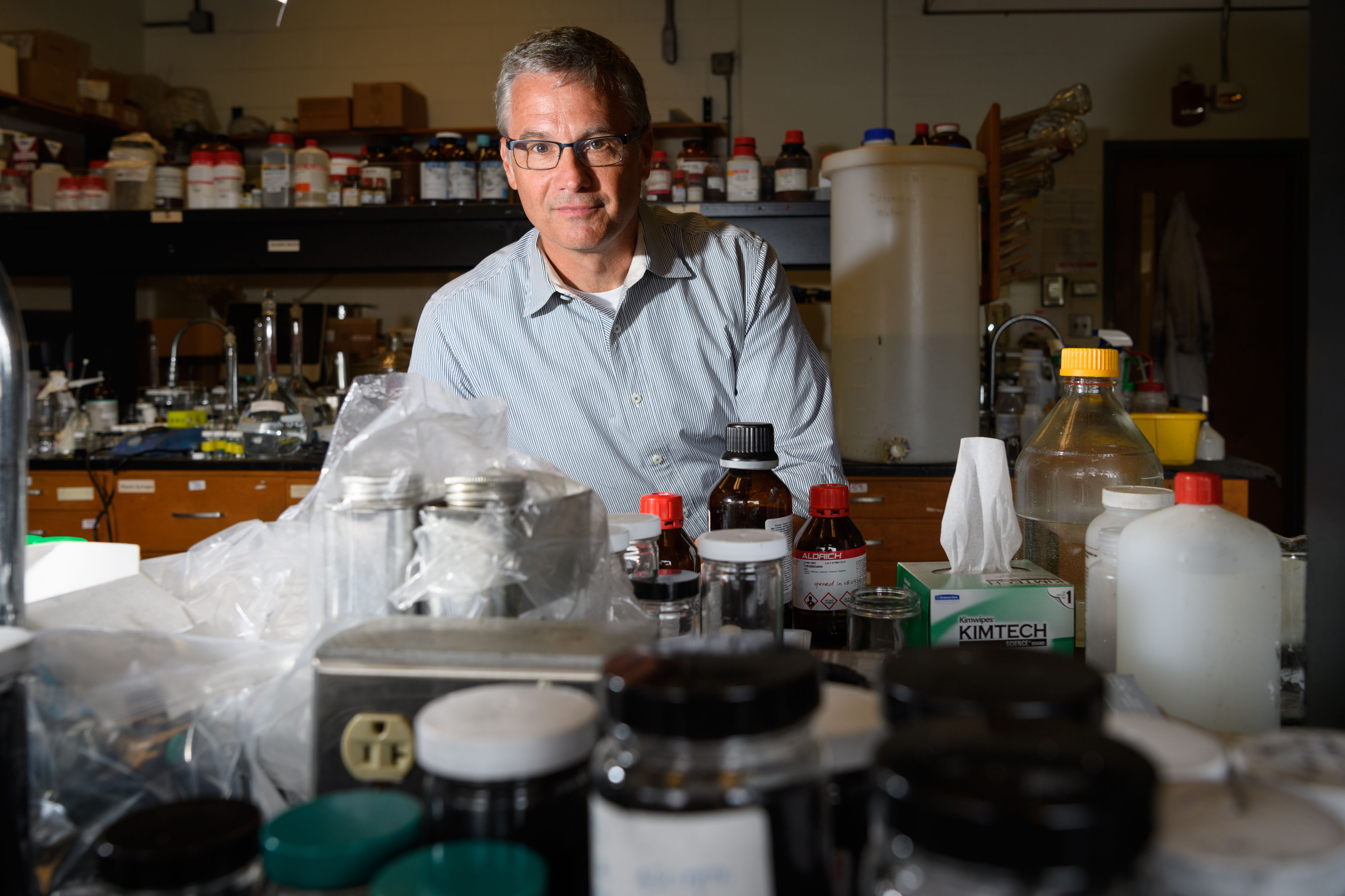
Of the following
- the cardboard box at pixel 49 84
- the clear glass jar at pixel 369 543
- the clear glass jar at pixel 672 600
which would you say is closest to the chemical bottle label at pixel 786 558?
the clear glass jar at pixel 672 600

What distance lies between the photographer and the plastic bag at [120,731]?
516 mm

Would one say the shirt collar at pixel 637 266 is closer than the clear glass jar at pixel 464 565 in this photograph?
No

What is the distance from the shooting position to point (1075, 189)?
164 inches

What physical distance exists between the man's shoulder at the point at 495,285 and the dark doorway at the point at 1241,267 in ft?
11.0

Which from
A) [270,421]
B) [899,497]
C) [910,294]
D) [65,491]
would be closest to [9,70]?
[65,491]

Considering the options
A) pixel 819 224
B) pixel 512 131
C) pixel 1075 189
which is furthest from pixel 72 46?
pixel 1075 189

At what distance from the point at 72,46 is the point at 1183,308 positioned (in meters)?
4.76

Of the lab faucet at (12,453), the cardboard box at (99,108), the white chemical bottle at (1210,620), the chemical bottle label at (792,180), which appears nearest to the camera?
the lab faucet at (12,453)

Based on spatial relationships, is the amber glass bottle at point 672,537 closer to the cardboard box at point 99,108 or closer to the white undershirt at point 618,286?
the white undershirt at point 618,286

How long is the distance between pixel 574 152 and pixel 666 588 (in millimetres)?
938

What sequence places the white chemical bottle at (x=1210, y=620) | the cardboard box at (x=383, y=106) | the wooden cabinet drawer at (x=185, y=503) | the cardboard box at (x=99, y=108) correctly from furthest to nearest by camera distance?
1. the cardboard box at (x=383, y=106)
2. the cardboard box at (x=99, y=108)
3. the wooden cabinet drawer at (x=185, y=503)
4. the white chemical bottle at (x=1210, y=620)

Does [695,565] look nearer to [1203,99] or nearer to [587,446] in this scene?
[587,446]

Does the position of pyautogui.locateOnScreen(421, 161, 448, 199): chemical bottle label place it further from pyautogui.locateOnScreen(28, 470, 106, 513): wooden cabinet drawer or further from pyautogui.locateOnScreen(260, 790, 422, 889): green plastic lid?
pyautogui.locateOnScreen(260, 790, 422, 889): green plastic lid

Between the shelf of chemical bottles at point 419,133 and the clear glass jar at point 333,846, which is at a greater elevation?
the shelf of chemical bottles at point 419,133
